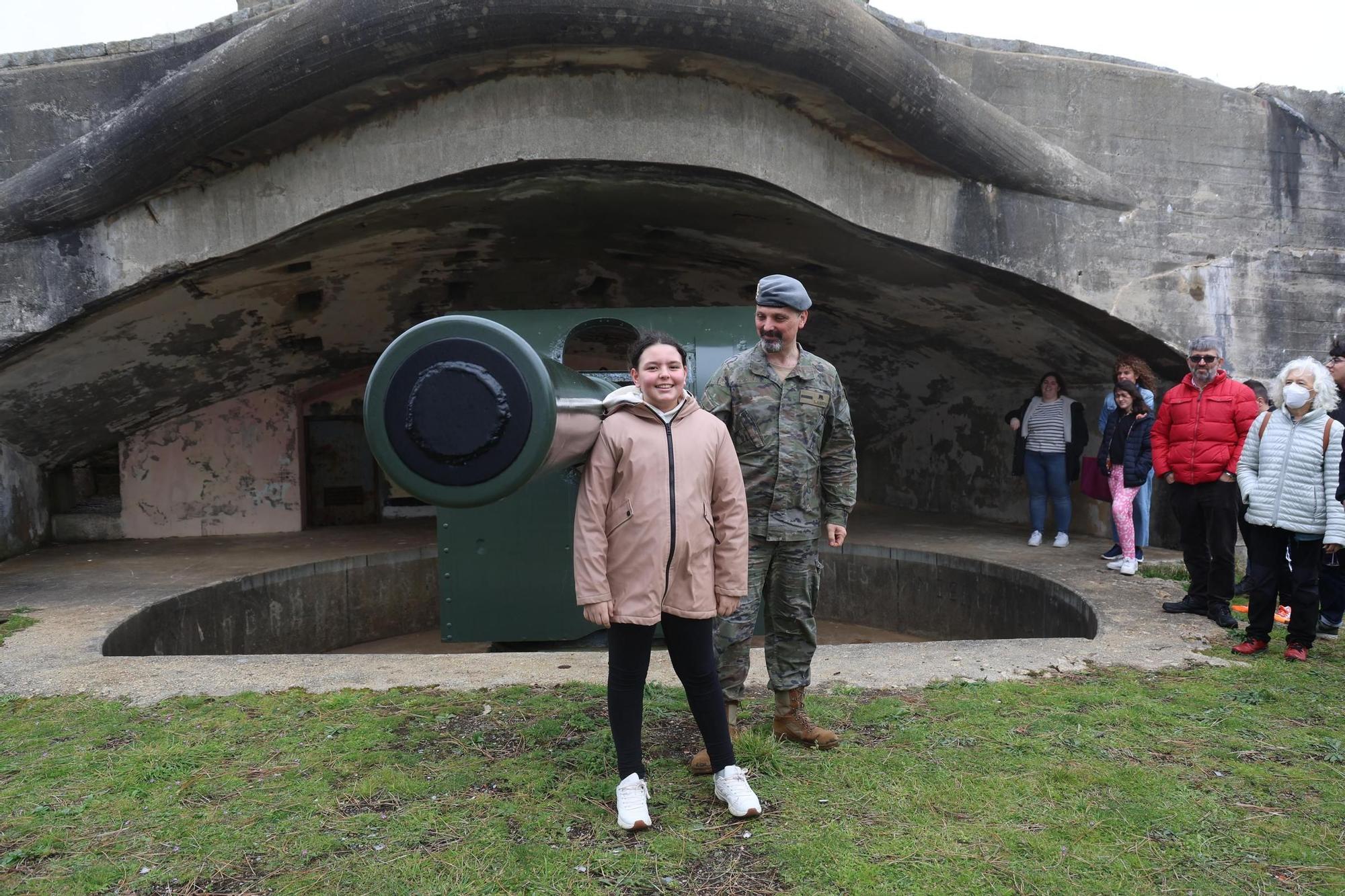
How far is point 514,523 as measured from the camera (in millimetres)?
6246

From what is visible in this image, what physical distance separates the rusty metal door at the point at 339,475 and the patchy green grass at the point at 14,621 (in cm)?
493

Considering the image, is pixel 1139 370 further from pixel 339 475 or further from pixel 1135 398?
pixel 339 475

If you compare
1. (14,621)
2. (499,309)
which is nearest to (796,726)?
(14,621)

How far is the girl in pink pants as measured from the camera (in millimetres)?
6223

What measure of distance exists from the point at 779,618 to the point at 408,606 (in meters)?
6.26

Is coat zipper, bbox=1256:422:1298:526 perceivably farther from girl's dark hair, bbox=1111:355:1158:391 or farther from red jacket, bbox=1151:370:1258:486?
girl's dark hair, bbox=1111:355:1158:391

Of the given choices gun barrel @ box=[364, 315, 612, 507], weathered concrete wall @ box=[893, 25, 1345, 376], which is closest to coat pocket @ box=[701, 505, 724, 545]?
gun barrel @ box=[364, 315, 612, 507]

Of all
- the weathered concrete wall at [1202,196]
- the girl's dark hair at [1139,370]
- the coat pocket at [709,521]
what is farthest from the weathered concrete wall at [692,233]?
the coat pocket at [709,521]

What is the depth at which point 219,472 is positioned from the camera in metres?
10.2

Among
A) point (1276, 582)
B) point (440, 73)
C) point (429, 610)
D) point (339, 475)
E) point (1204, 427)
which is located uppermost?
point (440, 73)

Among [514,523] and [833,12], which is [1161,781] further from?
[833,12]

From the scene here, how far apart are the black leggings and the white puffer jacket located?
9.96 feet

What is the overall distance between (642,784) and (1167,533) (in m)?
7.12

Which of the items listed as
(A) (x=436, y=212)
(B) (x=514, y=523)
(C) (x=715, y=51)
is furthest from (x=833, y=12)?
(B) (x=514, y=523)
